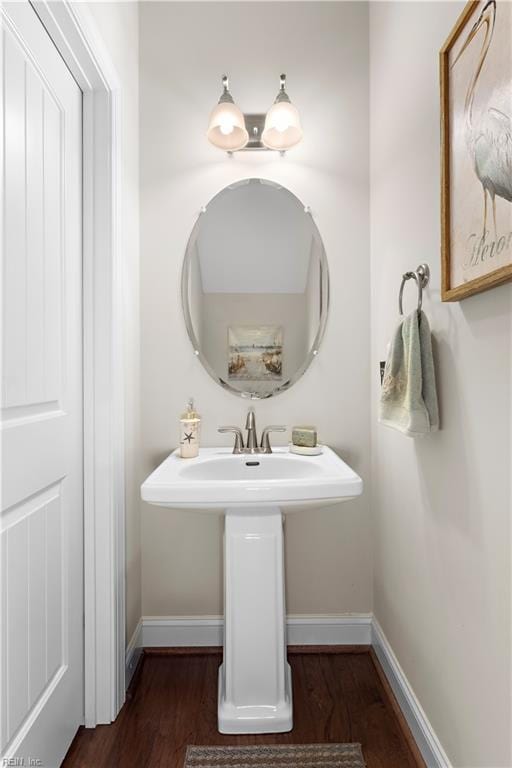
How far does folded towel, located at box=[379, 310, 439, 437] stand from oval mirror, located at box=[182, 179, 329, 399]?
60cm

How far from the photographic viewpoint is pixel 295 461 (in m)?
1.68

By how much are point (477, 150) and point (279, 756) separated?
5.31ft

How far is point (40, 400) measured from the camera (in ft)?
3.88

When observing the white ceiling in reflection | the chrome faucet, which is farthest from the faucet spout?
the white ceiling in reflection

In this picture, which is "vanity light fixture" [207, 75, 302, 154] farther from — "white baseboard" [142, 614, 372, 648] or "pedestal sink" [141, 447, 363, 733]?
"white baseboard" [142, 614, 372, 648]

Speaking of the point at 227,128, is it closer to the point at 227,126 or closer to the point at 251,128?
the point at 227,126

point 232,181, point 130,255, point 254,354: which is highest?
point 232,181

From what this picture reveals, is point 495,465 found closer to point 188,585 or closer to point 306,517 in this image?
point 306,517

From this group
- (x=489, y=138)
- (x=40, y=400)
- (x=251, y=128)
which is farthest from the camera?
(x=251, y=128)

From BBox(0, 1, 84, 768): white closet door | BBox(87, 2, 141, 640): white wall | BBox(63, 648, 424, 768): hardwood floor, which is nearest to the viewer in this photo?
BBox(0, 1, 84, 768): white closet door

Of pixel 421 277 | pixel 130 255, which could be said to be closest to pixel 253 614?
pixel 421 277

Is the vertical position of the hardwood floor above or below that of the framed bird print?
below

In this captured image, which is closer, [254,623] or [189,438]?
[254,623]

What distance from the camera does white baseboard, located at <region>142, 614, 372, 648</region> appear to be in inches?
73.0
